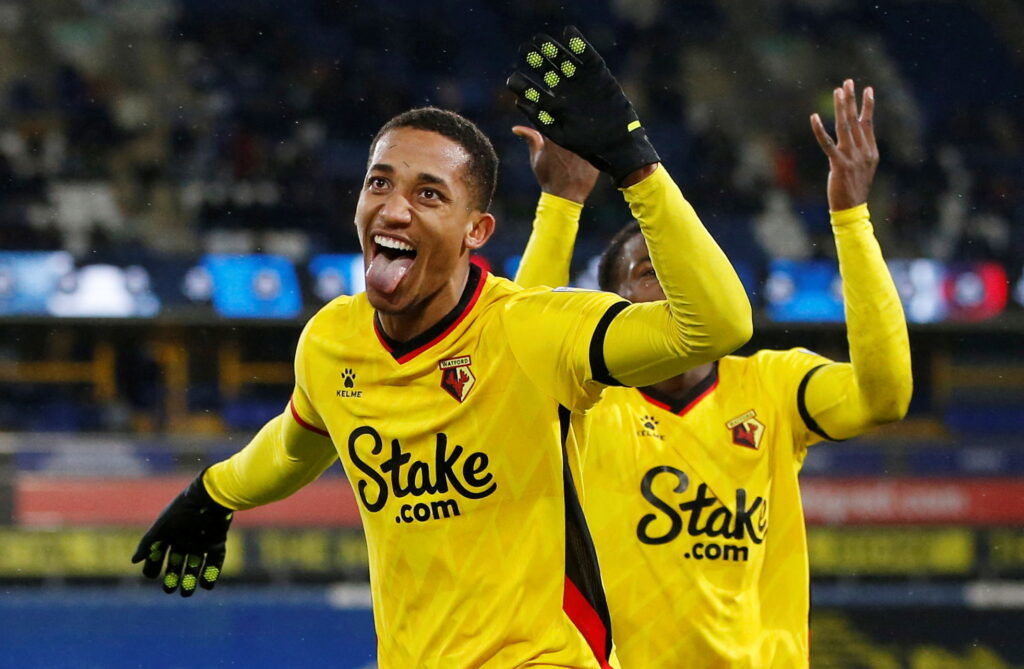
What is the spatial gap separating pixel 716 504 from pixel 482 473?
3.43ft

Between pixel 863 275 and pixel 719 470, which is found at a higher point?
pixel 863 275

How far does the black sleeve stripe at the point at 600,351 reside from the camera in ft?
8.70

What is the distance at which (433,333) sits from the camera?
2986 mm

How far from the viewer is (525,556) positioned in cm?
288

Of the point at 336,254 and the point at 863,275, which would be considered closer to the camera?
the point at 863,275

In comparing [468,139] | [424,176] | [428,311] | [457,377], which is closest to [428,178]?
[424,176]

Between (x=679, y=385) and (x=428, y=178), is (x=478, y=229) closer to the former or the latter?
(x=428, y=178)

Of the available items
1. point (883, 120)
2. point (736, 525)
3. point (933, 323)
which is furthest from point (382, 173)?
point (883, 120)

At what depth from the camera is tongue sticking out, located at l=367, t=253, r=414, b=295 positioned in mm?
2898

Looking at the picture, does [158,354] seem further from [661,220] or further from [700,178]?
[661,220]

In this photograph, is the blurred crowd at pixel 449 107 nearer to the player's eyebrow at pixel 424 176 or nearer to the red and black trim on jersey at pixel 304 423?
A: the red and black trim on jersey at pixel 304 423

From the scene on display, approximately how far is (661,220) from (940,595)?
8.03 meters

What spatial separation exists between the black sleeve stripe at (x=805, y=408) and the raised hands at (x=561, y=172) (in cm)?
80

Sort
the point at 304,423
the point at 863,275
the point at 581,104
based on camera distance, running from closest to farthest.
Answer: the point at 581,104, the point at 304,423, the point at 863,275
